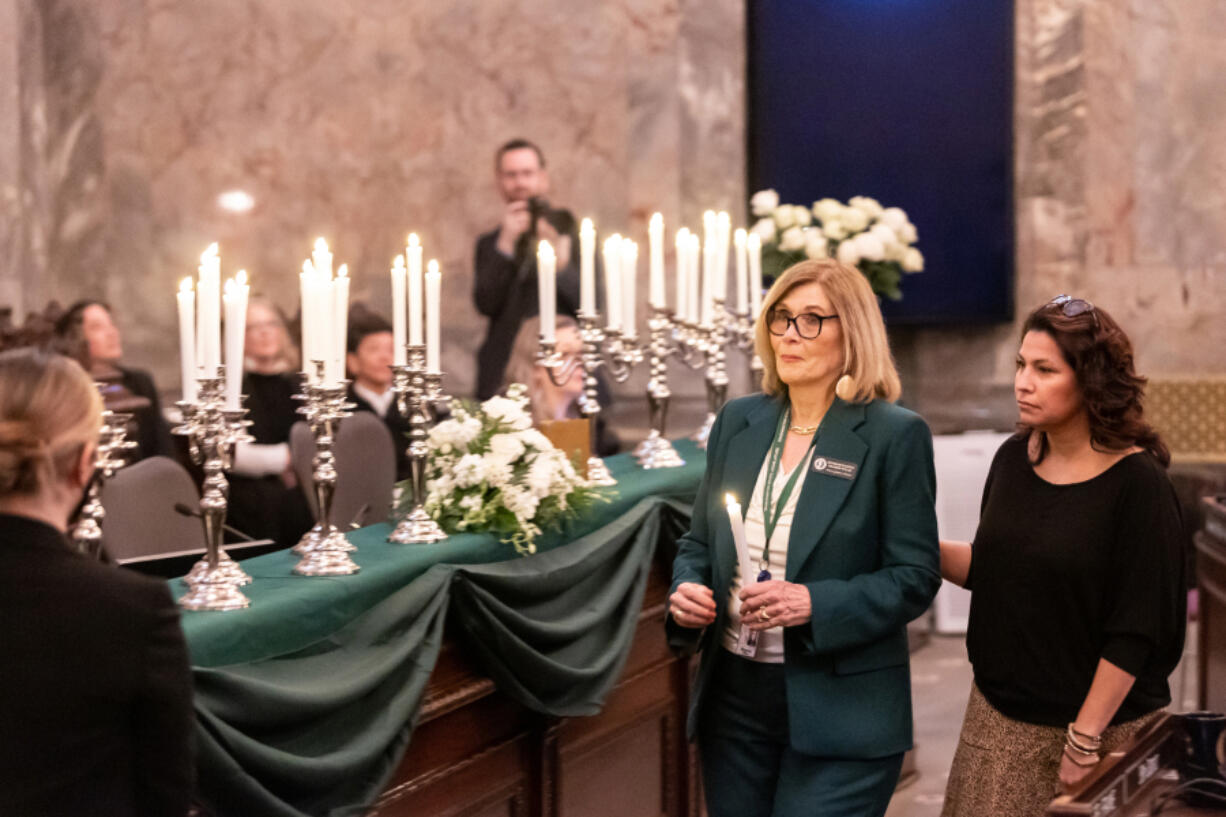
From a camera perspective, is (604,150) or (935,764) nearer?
(935,764)

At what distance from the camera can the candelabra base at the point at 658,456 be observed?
490 cm

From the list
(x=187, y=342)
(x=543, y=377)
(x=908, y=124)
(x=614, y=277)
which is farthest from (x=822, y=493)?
(x=908, y=124)

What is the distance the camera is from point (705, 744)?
3051mm

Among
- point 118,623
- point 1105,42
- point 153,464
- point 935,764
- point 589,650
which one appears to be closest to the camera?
point 118,623

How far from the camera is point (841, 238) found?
6230 mm

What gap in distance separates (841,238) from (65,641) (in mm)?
4807

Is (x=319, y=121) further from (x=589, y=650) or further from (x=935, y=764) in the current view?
(x=589, y=650)

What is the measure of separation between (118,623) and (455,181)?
304 inches

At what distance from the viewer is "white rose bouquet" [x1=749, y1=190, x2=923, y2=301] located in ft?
20.2

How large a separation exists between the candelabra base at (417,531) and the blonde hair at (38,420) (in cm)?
156

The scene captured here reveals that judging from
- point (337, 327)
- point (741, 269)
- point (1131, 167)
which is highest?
point (1131, 167)

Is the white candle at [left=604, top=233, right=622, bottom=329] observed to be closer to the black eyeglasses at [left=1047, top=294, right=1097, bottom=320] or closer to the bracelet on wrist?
the black eyeglasses at [left=1047, top=294, right=1097, bottom=320]

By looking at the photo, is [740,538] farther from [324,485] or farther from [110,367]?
[110,367]

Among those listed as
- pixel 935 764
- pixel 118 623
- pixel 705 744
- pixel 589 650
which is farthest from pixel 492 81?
pixel 118 623
